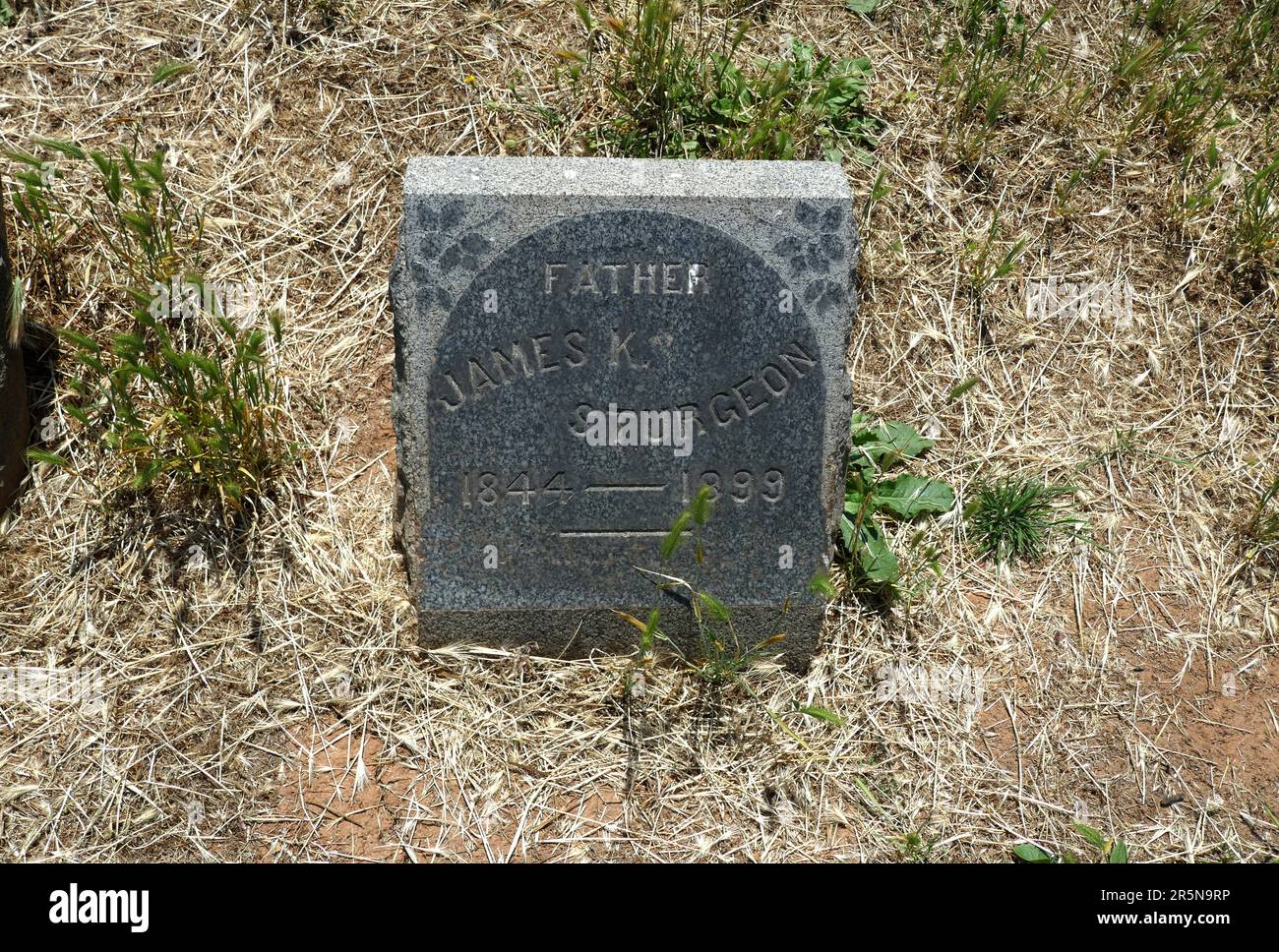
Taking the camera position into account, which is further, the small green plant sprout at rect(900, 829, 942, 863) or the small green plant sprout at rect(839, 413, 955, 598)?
the small green plant sprout at rect(839, 413, 955, 598)

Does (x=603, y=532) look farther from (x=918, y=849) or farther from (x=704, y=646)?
(x=918, y=849)

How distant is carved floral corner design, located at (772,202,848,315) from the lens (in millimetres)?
2791

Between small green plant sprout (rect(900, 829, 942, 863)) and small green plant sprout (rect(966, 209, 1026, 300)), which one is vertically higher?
small green plant sprout (rect(966, 209, 1026, 300))

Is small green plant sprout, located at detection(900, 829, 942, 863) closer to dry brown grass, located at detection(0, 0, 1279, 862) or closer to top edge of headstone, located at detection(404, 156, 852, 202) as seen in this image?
dry brown grass, located at detection(0, 0, 1279, 862)

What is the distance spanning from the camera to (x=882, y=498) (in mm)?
3188

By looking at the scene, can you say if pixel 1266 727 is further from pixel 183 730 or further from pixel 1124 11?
pixel 183 730

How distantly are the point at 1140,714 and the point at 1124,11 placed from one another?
104 inches

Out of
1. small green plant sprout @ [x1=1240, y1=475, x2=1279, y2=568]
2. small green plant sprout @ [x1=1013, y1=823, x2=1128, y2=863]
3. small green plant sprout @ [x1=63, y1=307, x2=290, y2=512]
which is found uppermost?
small green plant sprout @ [x1=63, y1=307, x2=290, y2=512]

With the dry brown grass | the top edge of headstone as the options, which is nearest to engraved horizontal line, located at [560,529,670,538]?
the dry brown grass

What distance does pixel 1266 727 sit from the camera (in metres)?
3.04

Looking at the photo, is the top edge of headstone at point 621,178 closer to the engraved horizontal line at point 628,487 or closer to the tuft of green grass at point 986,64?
the engraved horizontal line at point 628,487

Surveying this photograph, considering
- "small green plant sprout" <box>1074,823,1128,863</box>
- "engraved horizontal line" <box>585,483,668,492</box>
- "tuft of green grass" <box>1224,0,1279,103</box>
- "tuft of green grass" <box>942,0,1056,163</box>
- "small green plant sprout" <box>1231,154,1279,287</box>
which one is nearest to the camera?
"small green plant sprout" <box>1074,823,1128,863</box>

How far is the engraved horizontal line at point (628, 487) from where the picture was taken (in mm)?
2818

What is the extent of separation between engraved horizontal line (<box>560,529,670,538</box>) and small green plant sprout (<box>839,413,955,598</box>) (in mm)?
552
